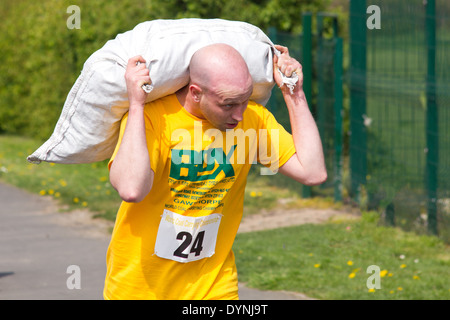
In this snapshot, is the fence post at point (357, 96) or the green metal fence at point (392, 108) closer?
the green metal fence at point (392, 108)

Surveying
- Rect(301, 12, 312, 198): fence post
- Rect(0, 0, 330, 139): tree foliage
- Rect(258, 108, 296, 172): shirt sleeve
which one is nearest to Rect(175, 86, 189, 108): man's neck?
Rect(258, 108, 296, 172): shirt sleeve

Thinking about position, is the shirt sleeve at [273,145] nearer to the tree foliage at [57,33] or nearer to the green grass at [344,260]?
the green grass at [344,260]

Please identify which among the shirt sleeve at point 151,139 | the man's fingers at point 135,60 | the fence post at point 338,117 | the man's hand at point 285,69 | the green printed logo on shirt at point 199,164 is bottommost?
the fence post at point 338,117

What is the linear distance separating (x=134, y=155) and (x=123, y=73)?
41 cm

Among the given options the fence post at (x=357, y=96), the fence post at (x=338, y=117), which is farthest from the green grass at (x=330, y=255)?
the fence post at (x=357, y=96)

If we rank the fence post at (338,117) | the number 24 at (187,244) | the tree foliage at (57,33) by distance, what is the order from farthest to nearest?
the tree foliage at (57,33)
the fence post at (338,117)
the number 24 at (187,244)

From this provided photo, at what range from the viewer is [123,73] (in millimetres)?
3328

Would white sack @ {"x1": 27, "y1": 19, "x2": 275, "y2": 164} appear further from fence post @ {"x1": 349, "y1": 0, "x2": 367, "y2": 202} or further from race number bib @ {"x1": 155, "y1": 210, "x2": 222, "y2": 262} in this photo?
fence post @ {"x1": 349, "y1": 0, "x2": 367, "y2": 202}

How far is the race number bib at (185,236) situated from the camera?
349 cm

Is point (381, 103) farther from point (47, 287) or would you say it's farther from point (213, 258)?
point (213, 258)

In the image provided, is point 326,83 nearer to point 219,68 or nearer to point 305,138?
point 305,138

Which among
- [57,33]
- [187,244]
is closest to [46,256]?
[187,244]
